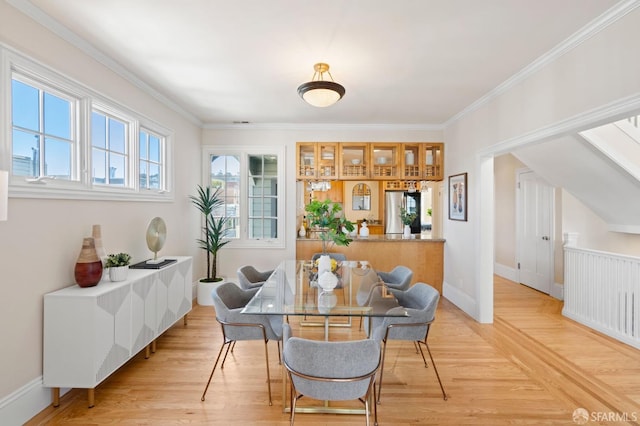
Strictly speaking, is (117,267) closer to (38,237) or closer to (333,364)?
(38,237)

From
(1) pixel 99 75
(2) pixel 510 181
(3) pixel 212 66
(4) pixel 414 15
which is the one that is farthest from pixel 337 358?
(2) pixel 510 181

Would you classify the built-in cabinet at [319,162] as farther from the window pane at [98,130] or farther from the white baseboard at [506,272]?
the white baseboard at [506,272]

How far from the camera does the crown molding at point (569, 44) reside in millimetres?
2066

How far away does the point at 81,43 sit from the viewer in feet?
8.45

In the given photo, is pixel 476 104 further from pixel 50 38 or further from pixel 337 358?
pixel 50 38

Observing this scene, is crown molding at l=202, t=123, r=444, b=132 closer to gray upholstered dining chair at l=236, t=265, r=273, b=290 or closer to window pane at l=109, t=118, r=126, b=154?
window pane at l=109, t=118, r=126, b=154

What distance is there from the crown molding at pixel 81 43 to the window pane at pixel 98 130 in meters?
0.47

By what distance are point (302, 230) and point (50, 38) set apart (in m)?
3.79

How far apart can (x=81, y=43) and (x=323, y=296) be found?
9.32 ft

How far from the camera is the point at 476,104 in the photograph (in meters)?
4.04

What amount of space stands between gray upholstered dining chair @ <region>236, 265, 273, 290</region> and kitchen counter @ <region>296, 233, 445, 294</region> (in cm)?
145

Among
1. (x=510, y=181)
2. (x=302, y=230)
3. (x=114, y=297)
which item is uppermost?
(x=510, y=181)

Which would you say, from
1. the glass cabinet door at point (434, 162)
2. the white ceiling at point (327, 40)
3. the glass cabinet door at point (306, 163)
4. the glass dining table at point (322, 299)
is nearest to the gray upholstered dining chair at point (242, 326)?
the glass dining table at point (322, 299)

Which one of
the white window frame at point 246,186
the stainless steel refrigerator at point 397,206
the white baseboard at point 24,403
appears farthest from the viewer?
the stainless steel refrigerator at point 397,206
